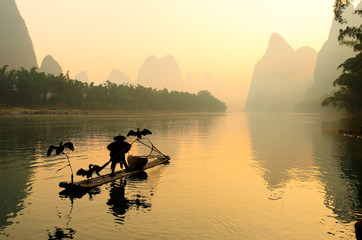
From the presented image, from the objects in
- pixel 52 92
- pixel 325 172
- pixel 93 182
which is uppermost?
pixel 52 92

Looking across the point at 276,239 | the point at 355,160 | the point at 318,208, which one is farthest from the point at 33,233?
the point at 355,160

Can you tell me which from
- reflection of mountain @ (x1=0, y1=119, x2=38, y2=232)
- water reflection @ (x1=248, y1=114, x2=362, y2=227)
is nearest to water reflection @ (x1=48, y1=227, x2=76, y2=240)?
reflection of mountain @ (x1=0, y1=119, x2=38, y2=232)

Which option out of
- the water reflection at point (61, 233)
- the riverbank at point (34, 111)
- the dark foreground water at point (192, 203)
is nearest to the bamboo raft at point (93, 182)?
the dark foreground water at point (192, 203)

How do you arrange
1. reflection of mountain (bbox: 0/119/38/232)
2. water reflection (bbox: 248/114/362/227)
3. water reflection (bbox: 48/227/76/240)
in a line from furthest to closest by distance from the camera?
1. water reflection (bbox: 248/114/362/227)
2. reflection of mountain (bbox: 0/119/38/232)
3. water reflection (bbox: 48/227/76/240)

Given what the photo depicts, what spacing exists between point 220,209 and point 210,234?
2806 mm

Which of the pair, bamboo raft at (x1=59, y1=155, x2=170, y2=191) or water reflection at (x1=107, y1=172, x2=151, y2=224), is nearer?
water reflection at (x1=107, y1=172, x2=151, y2=224)

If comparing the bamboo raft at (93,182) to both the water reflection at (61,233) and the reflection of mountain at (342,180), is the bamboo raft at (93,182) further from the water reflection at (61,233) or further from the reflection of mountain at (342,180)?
the reflection of mountain at (342,180)

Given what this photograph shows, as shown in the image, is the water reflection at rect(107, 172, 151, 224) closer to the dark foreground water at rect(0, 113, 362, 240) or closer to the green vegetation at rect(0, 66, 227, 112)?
the dark foreground water at rect(0, 113, 362, 240)

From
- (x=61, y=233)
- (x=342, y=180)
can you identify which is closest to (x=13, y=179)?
(x=61, y=233)

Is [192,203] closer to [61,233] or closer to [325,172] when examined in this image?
[61,233]

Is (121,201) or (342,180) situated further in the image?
(342,180)

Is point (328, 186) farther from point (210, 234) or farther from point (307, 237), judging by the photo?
point (210, 234)

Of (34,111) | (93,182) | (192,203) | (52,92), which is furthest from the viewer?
(52,92)

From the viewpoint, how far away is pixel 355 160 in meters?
26.2
